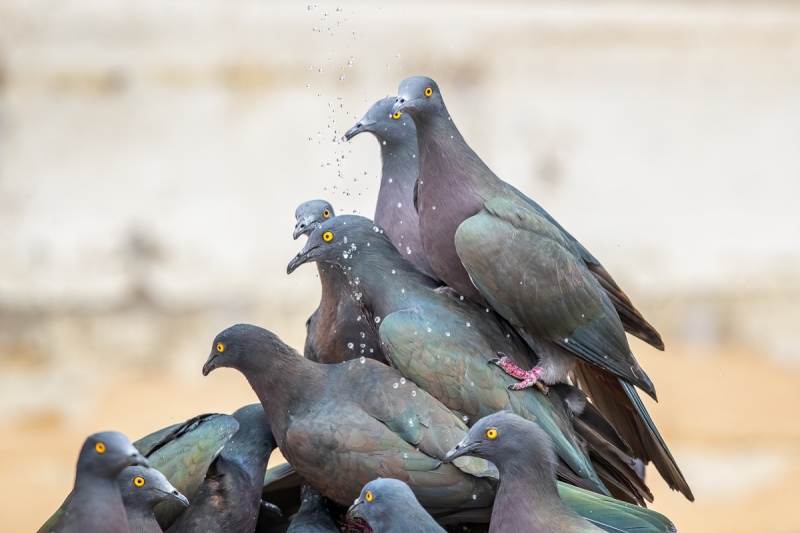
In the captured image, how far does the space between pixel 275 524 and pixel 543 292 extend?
1.24m

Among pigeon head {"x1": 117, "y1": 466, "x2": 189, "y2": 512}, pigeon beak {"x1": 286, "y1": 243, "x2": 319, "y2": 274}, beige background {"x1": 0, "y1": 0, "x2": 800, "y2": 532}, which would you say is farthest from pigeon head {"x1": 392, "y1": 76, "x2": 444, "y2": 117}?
beige background {"x1": 0, "y1": 0, "x2": 800, "y2": 532}

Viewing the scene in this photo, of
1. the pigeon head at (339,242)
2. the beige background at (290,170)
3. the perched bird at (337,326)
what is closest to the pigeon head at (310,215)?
the perched bird at (337,326)

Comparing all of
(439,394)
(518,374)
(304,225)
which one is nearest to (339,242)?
(304,225)

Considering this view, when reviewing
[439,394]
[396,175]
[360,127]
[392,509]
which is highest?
[360,127]

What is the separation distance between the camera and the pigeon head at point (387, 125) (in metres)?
4.10

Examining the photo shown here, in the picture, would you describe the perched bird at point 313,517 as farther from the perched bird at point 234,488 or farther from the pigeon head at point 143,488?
the pigeon head at point 143,488

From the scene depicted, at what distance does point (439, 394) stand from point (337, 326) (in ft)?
1.62

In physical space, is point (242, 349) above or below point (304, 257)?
below

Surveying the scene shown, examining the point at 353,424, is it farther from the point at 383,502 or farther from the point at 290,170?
the point at 290,170

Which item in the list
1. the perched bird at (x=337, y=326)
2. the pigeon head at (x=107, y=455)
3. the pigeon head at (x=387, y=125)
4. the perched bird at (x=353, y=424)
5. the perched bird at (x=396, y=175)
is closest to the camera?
the pigeon head at (x=107, y=455)

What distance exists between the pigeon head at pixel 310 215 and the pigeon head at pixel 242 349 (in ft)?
1.64

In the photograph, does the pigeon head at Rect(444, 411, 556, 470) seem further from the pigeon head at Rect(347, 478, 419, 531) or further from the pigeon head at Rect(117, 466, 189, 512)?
the pigeon head at Rect(117, 466, 189, 512)

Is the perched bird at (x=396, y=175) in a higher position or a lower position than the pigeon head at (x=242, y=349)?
higher

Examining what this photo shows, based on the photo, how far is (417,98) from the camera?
3.51 meters
